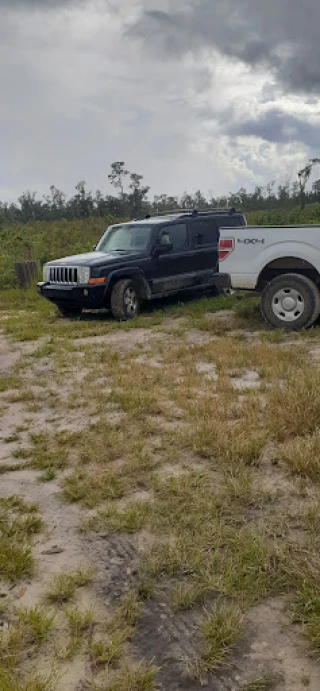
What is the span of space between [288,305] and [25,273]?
7.67 metres

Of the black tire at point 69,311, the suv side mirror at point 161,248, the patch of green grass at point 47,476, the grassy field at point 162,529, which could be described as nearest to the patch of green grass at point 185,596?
the grassy field at point 162,529

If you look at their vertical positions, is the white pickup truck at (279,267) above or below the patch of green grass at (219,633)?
above

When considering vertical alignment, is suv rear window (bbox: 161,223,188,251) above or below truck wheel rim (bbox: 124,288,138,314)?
above

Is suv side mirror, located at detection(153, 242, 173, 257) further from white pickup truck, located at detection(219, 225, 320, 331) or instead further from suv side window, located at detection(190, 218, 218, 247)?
white pickup truck, located at detection(219, 225, 320, 331)

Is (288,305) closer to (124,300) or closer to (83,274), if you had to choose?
(124,300)

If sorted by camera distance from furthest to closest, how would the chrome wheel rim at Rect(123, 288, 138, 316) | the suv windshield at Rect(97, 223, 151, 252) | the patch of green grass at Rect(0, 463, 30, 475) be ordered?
1. the suv windshield at Rect(97, 223, 151, 252)
2. the chrome wheel rim at Rect(123, 288, 138, 316)
3. the patch of green grass at Rect(0, 463, 30, 475)

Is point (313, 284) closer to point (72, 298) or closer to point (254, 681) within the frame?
point (72, 298)

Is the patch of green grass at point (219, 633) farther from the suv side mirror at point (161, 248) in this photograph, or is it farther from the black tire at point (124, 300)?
the suv side mirror at point (161, 248)

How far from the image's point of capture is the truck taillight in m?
7.61

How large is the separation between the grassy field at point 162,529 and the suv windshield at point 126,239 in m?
4.21

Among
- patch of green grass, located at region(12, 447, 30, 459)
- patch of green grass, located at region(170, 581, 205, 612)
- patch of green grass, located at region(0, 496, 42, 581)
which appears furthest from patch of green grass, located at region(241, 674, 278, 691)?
patch of green grass, located at region(12, 447, 30, 459)

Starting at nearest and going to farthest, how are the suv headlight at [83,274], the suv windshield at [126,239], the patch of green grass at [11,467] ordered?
the patch of green grass at [11,467], the suv headlight at [83,274], the suv windshield at [126,239]

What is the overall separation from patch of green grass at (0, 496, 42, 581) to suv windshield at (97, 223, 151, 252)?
22.1 ft

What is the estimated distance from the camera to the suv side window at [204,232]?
32.7ft
